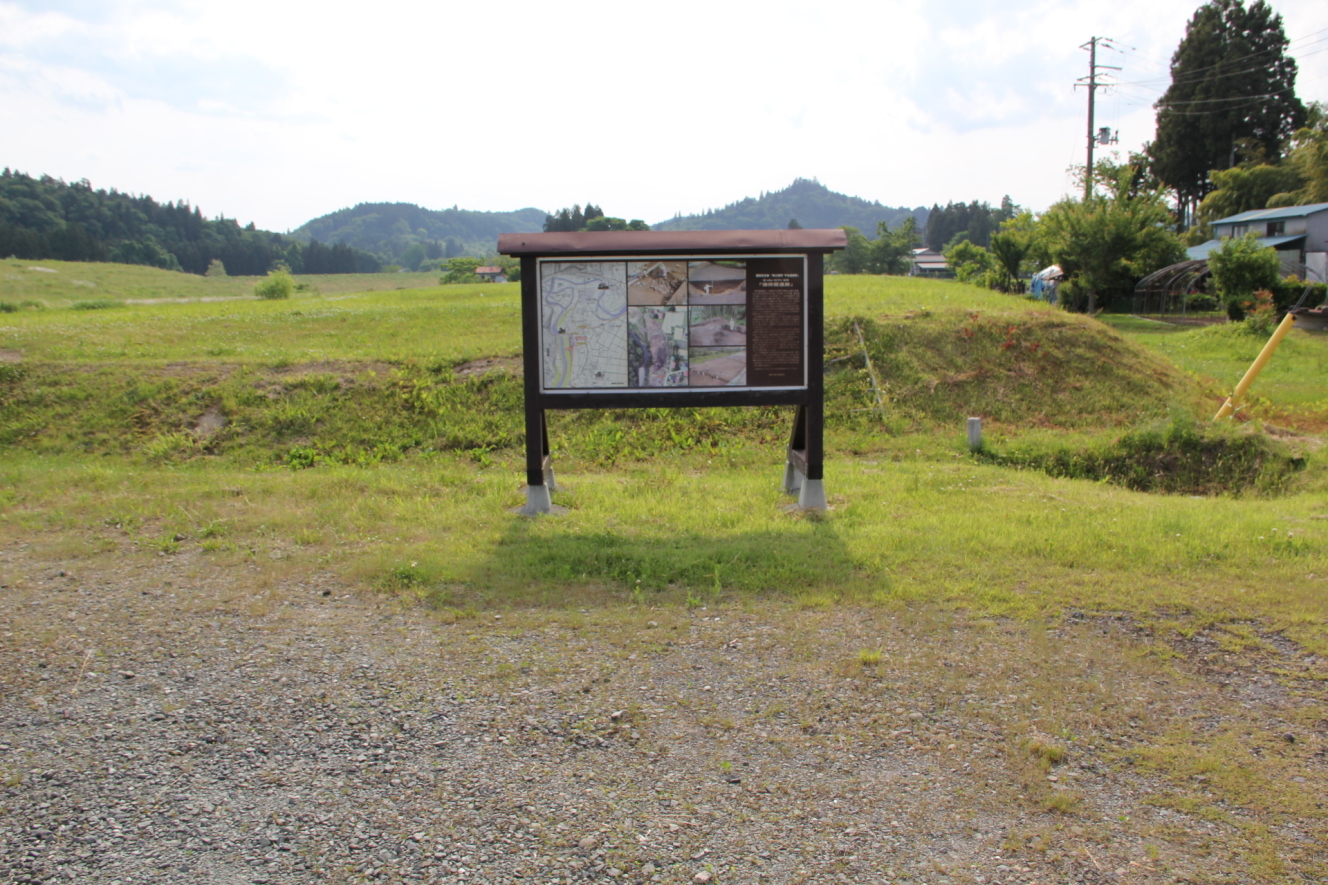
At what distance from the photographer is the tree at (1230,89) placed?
61.1m

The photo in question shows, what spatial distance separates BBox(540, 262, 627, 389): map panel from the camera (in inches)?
313

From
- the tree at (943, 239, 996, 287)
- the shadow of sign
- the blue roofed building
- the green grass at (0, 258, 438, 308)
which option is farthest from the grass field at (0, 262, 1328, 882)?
the green grass at (0, 258, 438, 308)

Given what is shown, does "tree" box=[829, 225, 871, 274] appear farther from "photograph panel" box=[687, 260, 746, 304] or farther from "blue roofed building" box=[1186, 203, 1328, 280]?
"photograph panel" box=[687, 260, 746, 304]

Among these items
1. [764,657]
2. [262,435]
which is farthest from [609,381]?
[262,435]

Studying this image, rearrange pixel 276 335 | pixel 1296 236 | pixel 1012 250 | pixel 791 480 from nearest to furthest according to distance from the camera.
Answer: pixel 791 480, pixel 276 335, pixel 1012 250, pixel 1296 236

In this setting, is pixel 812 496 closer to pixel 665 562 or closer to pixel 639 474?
pixel 665 562

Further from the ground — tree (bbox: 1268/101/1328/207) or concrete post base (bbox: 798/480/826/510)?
tree (bbox: 1268/101/1328/207)

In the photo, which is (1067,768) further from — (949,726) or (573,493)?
(573,493)

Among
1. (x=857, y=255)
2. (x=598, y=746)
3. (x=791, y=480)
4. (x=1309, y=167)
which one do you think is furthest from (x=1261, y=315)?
(x=857, y=255)

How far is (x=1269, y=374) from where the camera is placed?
58.5ft

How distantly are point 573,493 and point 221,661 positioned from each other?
4.49 meters

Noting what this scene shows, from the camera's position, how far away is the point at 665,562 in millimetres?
6695

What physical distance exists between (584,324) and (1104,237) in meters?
29.2

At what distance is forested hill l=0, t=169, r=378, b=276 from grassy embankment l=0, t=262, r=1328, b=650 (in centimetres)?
10888
